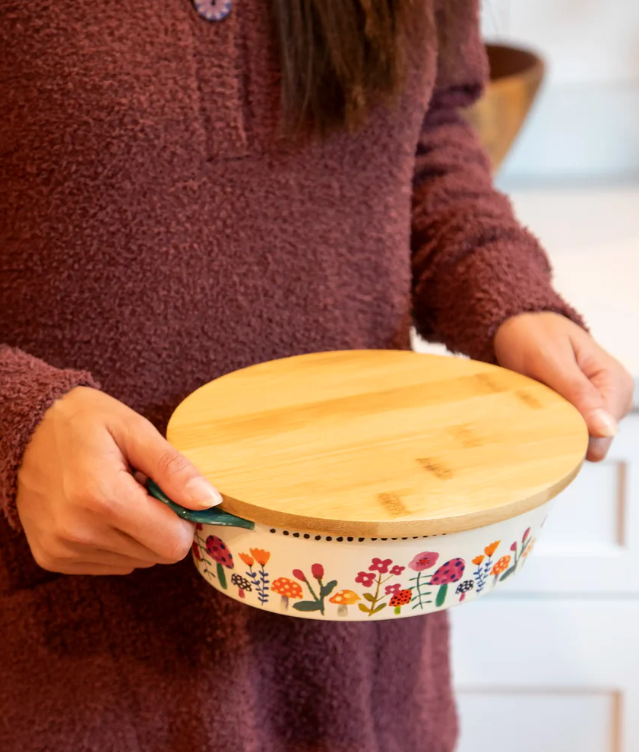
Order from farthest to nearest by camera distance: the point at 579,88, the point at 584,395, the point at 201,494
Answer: the point at 579,88, the point at 584,395, the point at 201,494

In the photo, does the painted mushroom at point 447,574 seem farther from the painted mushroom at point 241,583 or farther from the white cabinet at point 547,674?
the white cabinet at point 547,674

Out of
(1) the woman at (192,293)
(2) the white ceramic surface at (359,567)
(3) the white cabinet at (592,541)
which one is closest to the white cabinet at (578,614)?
(3) the white cabinet at (592,541)

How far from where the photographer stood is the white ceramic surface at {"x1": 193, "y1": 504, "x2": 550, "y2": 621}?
0.33 metres

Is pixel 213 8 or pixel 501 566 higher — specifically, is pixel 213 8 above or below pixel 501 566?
above

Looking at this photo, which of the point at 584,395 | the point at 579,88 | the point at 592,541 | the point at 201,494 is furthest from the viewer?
the point at 579,88

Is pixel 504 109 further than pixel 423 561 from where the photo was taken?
Yes

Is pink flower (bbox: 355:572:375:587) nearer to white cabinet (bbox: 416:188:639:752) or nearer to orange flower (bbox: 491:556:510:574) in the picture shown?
orange flower (bbox: 491:556:510:574)

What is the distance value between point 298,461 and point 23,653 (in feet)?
0.74

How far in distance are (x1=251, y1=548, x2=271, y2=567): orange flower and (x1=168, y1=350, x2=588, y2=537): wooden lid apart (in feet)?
0.09

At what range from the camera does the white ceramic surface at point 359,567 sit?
33 centimetres

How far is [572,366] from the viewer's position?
1.42 ft

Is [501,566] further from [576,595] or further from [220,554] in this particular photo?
[576,595]

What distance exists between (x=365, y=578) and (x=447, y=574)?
0.04m

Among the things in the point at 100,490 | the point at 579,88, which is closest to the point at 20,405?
the point at 100,490
